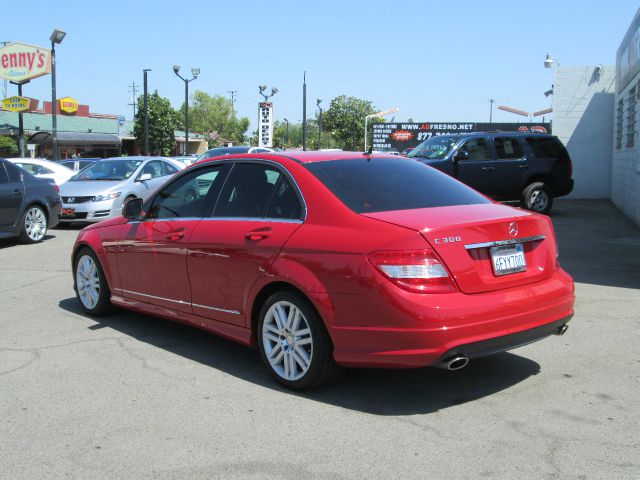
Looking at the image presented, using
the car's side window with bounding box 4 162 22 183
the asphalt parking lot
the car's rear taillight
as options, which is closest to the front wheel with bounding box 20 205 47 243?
the car's side window with bounding box 4 162 22 183

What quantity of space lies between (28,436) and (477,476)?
99.6 inches

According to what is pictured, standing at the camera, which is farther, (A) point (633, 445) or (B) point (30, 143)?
(B) point (30, 143)

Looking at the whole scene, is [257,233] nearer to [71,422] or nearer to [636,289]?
[71,422]

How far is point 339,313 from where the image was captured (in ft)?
13.8

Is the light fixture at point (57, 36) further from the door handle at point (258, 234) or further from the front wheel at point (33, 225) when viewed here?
the door handle at point (258, 234)

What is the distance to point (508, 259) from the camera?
4.33 meters

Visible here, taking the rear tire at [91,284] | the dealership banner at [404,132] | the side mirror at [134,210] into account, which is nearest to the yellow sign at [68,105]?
the dealership banner at [404,132]

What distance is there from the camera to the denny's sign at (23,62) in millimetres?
33812

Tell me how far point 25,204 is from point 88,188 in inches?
98.2

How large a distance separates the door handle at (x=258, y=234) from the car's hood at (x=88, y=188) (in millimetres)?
10562

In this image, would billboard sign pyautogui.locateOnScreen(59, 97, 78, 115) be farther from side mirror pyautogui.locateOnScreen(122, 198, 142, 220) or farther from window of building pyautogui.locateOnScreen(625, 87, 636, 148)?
side mirror pyautogui.locateOnScreen(122, 198, 142, 220)

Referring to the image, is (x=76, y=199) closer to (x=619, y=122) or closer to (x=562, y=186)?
(x=562, y=186)

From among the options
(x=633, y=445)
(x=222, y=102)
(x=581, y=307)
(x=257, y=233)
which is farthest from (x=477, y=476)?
(x=222, y=102)

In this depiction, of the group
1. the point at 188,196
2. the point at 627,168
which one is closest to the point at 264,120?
the point at 627,168
